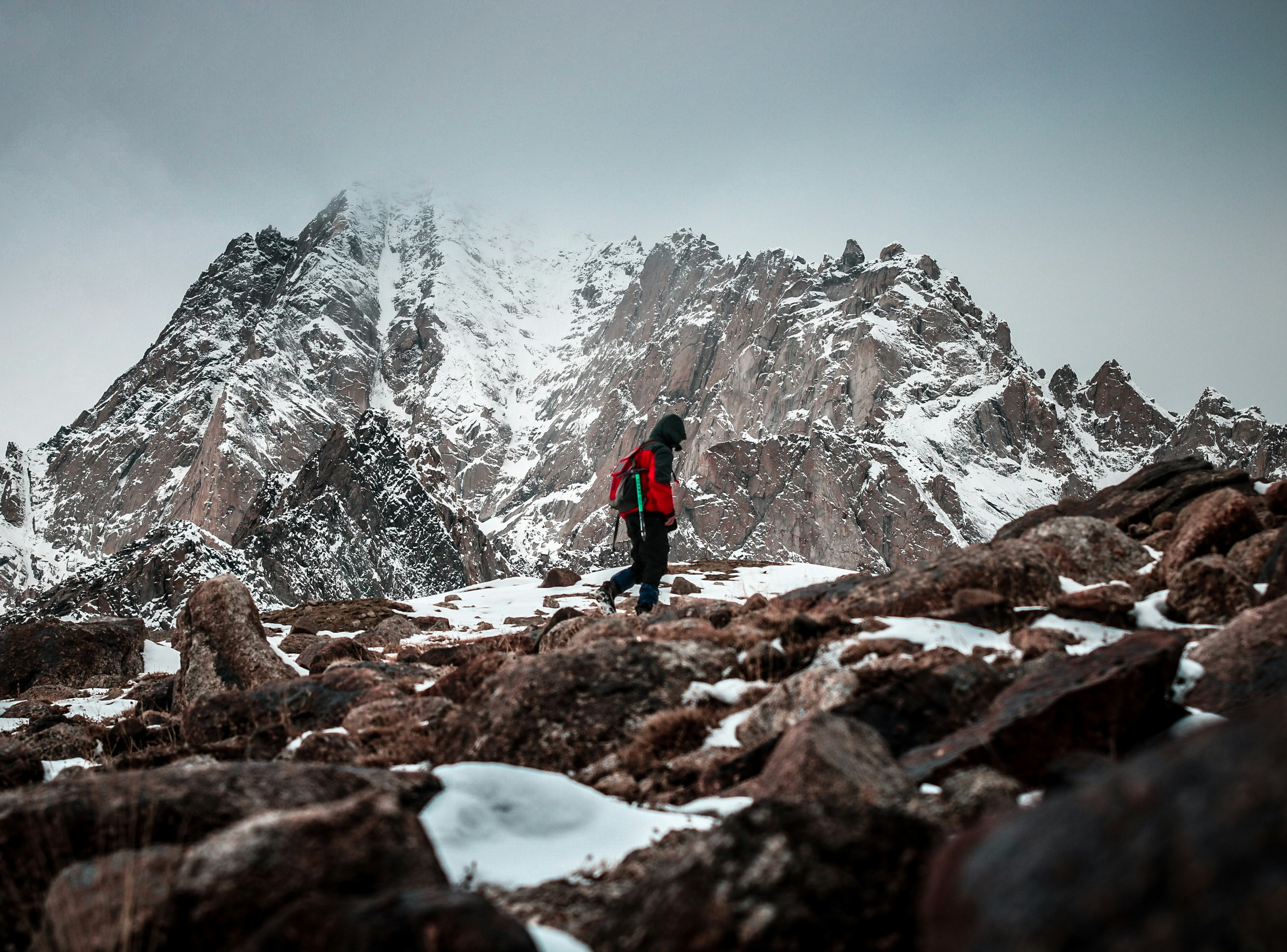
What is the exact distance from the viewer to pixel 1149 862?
→ 1442 mm

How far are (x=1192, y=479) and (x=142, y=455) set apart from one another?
20982 cm

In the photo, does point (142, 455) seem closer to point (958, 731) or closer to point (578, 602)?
point (578, 602)

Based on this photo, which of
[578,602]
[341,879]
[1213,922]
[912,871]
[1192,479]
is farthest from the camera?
[578,602]

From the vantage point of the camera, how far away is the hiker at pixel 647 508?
1254 centimetres

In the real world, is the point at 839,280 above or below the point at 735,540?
above

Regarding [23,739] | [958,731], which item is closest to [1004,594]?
[958,731]

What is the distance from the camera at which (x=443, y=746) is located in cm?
589

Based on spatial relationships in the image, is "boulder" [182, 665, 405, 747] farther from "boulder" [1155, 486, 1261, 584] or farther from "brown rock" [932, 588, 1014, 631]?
"boulder" [1155, 486, 1261, 584]

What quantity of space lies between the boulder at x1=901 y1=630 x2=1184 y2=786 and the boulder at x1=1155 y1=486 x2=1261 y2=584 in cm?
454

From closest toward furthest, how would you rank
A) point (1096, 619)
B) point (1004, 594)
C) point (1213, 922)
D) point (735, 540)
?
point (1213, 922) → point (1096, 619) → point (1004, 594) → point (735, 540)

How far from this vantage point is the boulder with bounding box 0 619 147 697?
1509cm

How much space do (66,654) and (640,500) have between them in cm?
1212

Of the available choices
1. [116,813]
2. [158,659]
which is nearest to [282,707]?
[116,813]

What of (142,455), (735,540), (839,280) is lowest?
(735,540)
